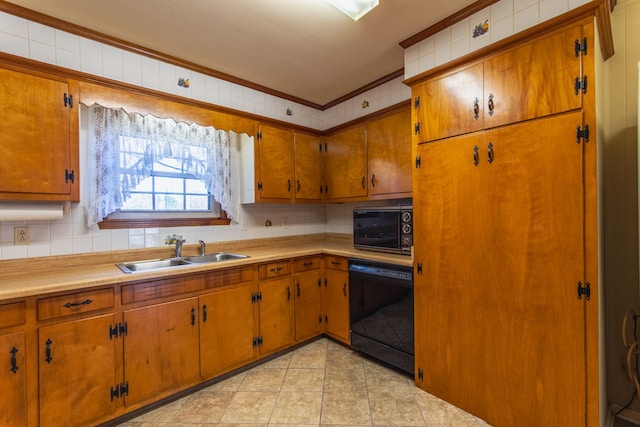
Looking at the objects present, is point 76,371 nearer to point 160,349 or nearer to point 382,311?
point 160,349

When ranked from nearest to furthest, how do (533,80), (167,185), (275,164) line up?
(533,80) < (167,185) < (275,164)

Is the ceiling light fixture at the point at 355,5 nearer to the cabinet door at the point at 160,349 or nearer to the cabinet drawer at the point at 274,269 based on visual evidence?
the cabinet drawer at the point at 274,269

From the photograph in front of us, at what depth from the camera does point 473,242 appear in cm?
178

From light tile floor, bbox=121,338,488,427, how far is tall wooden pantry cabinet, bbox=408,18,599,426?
21 cm

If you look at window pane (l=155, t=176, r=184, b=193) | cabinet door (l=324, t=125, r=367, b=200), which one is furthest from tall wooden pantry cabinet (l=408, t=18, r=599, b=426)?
window pane (l=155, t=176, r=184, b=193)

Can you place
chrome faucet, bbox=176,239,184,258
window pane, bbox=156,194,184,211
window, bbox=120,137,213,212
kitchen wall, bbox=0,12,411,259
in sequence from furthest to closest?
1. window pane, bbox=156,194,184,211
2. chrome faucet, bbox=176,239,184,258
3. window, bbox=120,137,213,212
4. kitchen wall, bbox=0,12,411,259

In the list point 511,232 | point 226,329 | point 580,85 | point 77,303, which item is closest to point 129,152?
point 77,303

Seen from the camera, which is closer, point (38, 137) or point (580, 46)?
point (580, 46)

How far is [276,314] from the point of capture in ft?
8.39

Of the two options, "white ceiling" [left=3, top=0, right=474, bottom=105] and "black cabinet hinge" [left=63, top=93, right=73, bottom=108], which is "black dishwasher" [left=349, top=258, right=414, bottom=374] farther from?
"black cabinet hinge" [left=63, top=93, right=73, bottom=108]

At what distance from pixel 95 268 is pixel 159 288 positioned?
520mm


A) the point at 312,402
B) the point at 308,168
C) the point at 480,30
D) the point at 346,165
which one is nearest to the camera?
the point at 480,30

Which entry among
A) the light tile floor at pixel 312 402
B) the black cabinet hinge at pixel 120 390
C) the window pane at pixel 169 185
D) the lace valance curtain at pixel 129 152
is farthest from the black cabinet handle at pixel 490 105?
the black cabinet hinge at pixel 120 390

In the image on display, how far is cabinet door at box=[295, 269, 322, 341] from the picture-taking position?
2.72 meters
